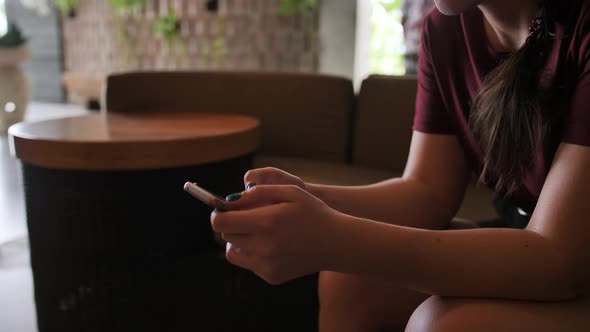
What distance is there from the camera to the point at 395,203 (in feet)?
2.48

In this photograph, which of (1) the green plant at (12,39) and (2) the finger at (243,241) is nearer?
(2) the finger at (243,241)

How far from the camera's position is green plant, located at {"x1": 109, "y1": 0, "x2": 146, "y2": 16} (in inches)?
190

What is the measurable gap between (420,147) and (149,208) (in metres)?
0.73

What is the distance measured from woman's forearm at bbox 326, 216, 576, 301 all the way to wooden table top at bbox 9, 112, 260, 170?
821mm

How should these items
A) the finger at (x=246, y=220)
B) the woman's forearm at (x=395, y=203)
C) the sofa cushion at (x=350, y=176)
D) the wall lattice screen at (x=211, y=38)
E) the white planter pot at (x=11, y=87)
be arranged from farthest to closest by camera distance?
the white planter pot at (x=11, y=87), the wall lattice screen at (x=211, y=38), the sofa cushion at (x=350, y=176), the woman's forearm at (x=395, y=203), the finger at (x=246, y=220)

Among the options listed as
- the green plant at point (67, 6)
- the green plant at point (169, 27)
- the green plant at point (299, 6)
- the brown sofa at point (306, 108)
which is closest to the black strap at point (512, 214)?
the brown sofa at point (306, 108)

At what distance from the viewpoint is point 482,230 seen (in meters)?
0.56

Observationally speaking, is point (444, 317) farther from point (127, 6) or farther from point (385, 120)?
point (127, 6)

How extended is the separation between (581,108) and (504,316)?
230mm

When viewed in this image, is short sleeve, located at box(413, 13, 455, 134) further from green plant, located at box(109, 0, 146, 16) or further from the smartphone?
green plant, located at box(109, 0, 146, 16)

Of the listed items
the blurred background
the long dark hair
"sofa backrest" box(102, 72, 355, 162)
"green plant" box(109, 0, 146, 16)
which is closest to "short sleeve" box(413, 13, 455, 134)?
the long dark hair

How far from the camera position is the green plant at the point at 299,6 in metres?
4.02

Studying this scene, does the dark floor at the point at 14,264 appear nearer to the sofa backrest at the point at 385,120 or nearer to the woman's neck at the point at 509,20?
the sofa backrest at the point at 385,120

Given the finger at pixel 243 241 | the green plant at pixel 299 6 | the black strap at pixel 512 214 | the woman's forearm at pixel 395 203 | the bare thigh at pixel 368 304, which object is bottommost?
the bare thigh at pixel 368 304
